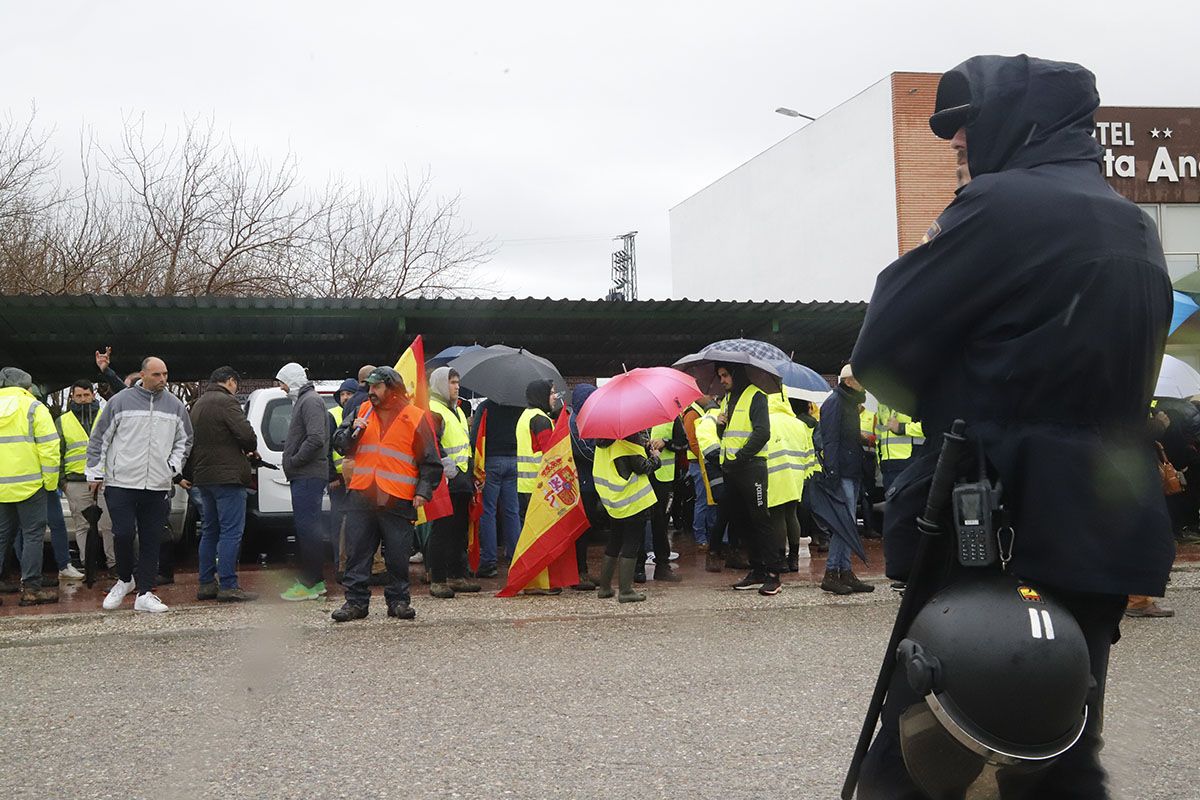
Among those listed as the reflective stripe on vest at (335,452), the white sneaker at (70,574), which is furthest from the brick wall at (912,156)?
the white sneaker at (70,574)

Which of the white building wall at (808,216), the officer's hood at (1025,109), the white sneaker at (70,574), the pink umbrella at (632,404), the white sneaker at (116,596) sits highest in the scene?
the white building wall at (808,216)

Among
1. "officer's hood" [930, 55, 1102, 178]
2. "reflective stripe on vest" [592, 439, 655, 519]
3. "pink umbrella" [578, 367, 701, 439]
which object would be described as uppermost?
"officer's hood" [930, 55, 1102, 178]

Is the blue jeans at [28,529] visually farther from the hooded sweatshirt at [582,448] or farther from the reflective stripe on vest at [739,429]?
the reflective stripe on vest at [739,429]

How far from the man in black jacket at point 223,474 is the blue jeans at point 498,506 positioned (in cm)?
216

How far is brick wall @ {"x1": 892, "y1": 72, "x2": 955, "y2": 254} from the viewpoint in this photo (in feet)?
109

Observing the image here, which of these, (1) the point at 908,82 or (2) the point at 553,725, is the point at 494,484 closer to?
(2) the point at 553,725

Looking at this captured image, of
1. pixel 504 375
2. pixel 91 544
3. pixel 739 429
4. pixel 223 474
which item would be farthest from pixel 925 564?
pixel 91 544

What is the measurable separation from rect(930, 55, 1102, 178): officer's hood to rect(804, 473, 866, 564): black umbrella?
7.70 meters

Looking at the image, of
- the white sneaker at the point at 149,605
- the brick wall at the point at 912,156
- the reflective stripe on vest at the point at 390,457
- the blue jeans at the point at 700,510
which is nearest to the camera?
the reflective stripe on vest at the point at 390,457

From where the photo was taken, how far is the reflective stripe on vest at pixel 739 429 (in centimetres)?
1013

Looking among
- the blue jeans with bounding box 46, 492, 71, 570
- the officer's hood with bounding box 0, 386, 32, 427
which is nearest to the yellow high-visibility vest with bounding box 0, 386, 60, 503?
the officer's hood with bounding box 0, 386, 32, 427

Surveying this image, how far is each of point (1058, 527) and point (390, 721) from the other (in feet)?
13.5

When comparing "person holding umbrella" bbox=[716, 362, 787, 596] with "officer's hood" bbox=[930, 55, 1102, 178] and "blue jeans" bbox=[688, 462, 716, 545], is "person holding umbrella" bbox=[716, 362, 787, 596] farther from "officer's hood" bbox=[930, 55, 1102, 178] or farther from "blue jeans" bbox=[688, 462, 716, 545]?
"officer's hood" bbox=[930, 55, 1102, 178]

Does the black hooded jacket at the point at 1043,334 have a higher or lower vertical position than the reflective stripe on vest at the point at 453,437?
higher
